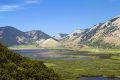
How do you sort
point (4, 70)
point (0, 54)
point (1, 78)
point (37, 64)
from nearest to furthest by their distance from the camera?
point (1, 78) → point (4, 70) → point (0, 54) → point (37, 64)

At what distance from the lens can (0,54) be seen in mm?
104938

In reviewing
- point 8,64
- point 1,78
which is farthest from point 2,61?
point 1,78

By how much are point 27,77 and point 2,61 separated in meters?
10.9

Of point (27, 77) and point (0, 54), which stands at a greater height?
point (0, 54)

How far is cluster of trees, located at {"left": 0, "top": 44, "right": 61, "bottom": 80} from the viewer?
8956 cm

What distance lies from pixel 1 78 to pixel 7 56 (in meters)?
28.9

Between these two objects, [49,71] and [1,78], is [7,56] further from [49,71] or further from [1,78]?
[1,78]

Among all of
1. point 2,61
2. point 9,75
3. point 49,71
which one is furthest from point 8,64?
point 49,71

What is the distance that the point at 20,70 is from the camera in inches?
3740

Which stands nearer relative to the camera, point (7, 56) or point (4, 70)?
point (4, 70)

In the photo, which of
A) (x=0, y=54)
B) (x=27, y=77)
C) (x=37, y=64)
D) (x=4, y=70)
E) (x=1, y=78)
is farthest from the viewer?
(x=37, y=64)

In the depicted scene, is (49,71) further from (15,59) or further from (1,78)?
(1,78)

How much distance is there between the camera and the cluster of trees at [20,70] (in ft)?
294

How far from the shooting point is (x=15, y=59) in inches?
4491
